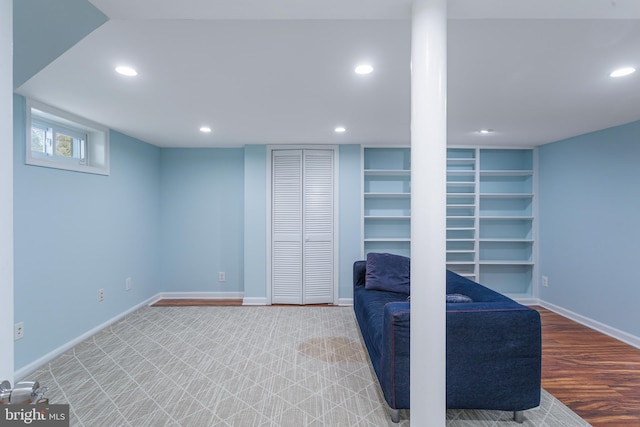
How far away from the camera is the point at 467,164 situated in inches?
178

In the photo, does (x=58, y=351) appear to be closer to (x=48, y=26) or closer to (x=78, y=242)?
(x=78, y=242)

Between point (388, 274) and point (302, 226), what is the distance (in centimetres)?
147

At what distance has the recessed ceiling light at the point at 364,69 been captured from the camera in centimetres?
192

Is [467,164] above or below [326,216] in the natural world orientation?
above

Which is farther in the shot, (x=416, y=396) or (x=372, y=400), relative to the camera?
(x=372, y=400)

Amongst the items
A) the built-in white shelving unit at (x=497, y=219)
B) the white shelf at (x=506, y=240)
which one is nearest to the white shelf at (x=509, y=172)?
the built-in white shelving unit at (x=497, y=219)

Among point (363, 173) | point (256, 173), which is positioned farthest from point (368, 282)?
point (256, 173)

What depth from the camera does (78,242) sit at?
3.04m

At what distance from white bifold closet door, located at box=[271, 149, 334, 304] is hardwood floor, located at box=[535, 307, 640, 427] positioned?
2.59 metres

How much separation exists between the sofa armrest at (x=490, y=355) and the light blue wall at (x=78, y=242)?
10.7 ft

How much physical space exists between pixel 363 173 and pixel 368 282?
1.65 meters

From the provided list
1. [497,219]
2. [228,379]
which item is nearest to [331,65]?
[228,379]

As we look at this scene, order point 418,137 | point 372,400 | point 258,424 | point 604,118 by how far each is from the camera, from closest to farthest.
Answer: point 418,137, point 258,424, point 372,400, point 604,118

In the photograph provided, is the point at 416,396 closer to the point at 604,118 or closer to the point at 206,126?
the point at 206,126
